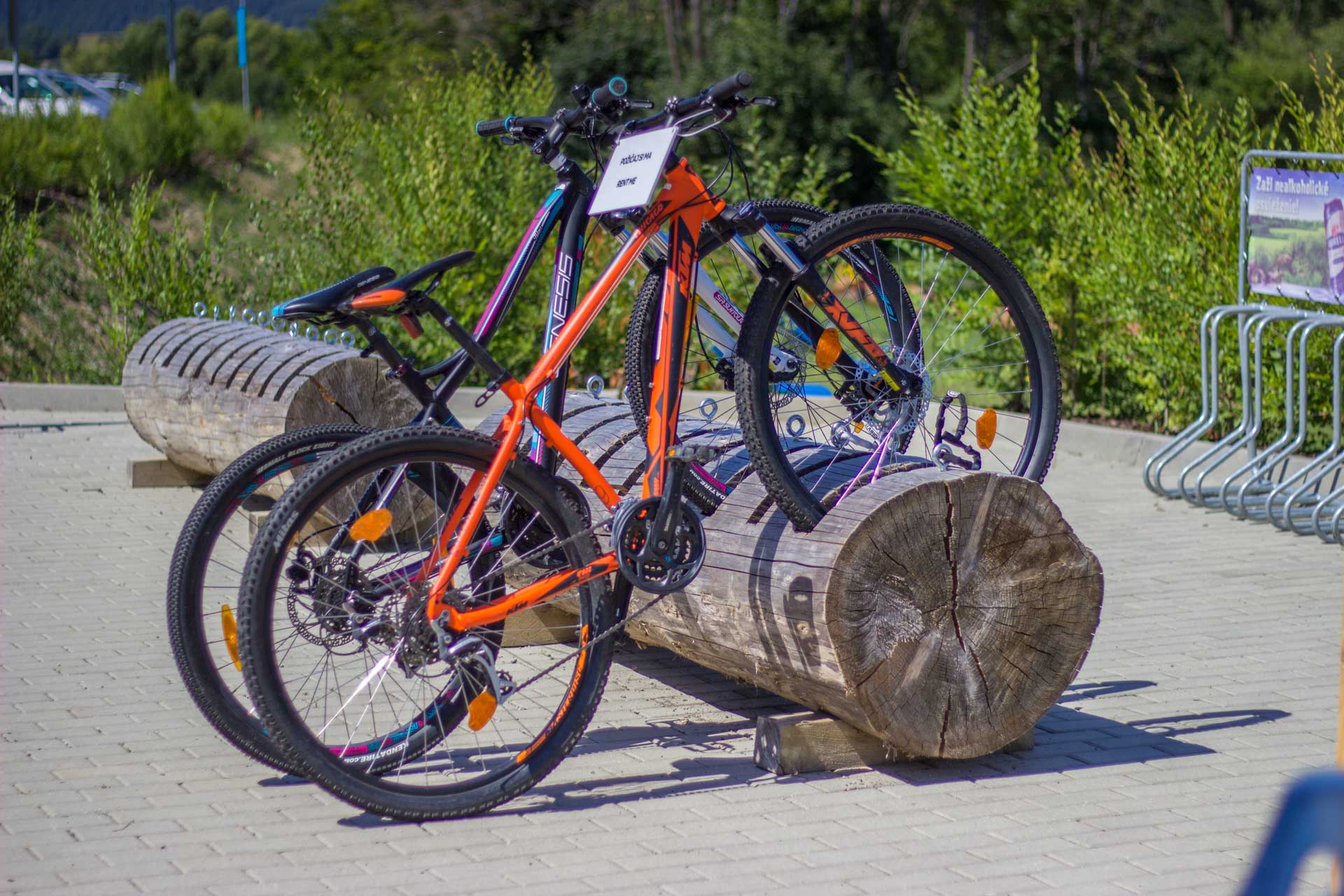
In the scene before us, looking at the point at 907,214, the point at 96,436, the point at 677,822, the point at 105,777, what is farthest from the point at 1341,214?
the point at 96,436

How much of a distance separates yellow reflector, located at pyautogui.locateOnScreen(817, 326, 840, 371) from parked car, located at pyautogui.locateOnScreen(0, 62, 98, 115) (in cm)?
1796

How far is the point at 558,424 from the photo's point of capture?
171 inches

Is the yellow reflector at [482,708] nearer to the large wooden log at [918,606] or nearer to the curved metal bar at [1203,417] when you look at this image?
the large wooden log at [918,606]

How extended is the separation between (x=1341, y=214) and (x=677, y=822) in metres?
6.04

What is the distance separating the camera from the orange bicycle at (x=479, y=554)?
3.78 meters

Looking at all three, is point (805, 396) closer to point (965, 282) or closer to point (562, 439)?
point (562, 439)

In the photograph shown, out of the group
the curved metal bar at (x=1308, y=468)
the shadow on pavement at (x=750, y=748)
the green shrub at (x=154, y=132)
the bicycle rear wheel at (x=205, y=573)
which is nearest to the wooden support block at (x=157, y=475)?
the shadow on pavement at (x=750, y=748)

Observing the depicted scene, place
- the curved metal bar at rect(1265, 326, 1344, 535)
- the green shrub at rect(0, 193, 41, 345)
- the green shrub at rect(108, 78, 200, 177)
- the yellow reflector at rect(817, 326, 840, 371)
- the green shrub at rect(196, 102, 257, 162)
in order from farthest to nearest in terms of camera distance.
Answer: the green shrub at rect(196, 102, 257, 162), the green shrub at rect(108, 78, 200, 177), the green shrub at rect(0, 193, 41, 345), the curved metal bar at rect(1265, 326, 1344, 535), the yellow reflector at rect(817, 326, 840, 371)

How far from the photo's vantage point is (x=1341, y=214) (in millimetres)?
8273

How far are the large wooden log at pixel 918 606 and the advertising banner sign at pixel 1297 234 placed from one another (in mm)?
4822

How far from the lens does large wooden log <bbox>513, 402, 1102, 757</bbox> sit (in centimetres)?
413

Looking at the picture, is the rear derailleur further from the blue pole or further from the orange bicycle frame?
the blue pole

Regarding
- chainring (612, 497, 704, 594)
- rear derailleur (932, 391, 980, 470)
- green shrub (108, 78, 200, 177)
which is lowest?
chainring (612, 497, 704, 594)

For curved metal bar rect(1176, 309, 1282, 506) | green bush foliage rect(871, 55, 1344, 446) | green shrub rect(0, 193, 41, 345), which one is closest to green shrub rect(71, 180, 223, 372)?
green shrub rect(0, 193, 41, 345)
